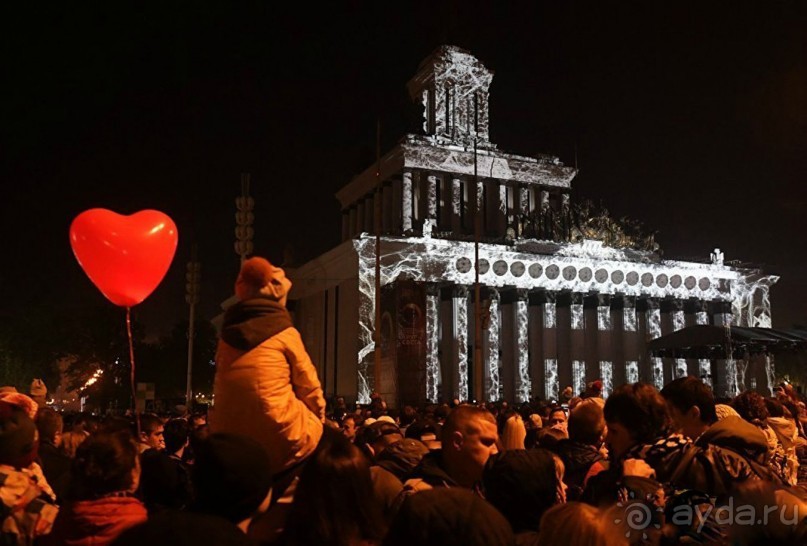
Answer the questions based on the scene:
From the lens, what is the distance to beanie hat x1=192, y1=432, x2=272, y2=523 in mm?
3713

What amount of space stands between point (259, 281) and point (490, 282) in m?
47.2

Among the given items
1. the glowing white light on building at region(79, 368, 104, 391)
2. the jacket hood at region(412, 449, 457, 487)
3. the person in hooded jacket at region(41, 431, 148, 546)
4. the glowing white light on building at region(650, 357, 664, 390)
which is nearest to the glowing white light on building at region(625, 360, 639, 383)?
the glowing white light on building at region(650, 357, 664, 390)

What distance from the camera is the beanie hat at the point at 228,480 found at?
371cm

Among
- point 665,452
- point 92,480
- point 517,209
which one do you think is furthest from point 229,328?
point 517,209

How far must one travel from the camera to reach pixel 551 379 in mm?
53219

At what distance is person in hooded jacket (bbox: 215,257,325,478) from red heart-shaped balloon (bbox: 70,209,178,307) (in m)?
2.62

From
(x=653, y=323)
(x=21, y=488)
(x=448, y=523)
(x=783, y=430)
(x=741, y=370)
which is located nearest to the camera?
(x=448, y=523)

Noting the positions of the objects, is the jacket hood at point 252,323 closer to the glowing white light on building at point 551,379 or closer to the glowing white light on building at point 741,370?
the glowing white light on building at point 551,379

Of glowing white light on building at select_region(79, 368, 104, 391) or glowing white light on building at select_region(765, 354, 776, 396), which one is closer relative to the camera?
glowing white light on building at select_region(765, 354, 776, 396)

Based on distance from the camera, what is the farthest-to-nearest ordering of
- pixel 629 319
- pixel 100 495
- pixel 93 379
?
pixel 93 379 < pixel 629 319 < pixel 100 495

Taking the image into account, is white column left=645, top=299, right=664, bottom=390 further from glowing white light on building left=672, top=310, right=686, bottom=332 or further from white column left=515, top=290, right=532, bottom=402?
white column left=515, top=290, right=532, bottom=402

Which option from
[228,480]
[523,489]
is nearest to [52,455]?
[228,480]

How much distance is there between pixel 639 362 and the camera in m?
58.0

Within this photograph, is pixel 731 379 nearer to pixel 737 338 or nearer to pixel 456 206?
pixel 737 338
